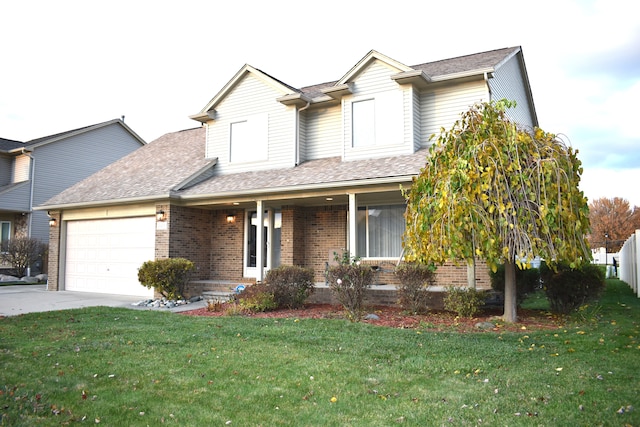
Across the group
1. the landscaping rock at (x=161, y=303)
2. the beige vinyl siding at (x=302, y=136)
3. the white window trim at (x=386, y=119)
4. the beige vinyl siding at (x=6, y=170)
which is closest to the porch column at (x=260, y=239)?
the landscaping rock at (x=161, y=303)

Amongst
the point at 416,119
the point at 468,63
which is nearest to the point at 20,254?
the point at 416,119

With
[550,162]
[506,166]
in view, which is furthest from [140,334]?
[550,162]

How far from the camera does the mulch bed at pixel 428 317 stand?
26.5 feet

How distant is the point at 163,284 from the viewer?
1234cm

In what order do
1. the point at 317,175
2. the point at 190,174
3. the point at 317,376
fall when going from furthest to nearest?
the point at 190,174
the point at 317,175
the point at 317,376

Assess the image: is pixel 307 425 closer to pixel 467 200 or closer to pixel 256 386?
pixel 256 386

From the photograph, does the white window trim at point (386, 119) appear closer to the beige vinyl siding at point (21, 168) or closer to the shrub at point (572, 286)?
the shrub at point (572, 286)

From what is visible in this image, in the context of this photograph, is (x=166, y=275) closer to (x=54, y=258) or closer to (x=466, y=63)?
(x=54, y=258)

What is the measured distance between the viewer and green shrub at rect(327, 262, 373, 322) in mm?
9547

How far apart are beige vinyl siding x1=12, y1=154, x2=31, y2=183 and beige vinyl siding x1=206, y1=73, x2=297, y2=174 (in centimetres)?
1251

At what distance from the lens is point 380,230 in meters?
13.4

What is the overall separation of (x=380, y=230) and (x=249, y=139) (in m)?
5.16

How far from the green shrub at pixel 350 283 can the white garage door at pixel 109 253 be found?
7135 millimetres

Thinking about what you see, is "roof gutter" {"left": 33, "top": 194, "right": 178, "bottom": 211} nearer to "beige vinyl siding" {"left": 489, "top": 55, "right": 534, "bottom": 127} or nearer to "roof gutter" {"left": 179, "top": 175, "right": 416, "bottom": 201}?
"roof gutter" {"left": 179, "top": 175, "right": 416, "bottom": 201}
